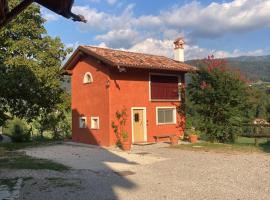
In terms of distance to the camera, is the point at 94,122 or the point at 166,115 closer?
the point at 94,122

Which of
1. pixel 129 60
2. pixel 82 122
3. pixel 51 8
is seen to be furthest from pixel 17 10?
pixel 82 122

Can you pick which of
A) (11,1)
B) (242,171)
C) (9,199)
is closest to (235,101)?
(242,171)

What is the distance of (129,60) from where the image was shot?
2269 cm

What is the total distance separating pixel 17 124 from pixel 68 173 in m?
23.7

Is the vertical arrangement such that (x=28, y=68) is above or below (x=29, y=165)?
above

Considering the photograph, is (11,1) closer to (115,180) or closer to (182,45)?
(182,45)

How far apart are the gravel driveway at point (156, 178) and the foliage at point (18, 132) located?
16.2 m

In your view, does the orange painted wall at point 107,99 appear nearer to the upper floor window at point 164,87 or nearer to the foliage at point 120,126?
the foliage at point 120,126

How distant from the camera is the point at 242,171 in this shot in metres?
12.0

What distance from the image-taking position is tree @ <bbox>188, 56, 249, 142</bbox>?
2200cm

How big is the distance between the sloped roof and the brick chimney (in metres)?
0.80

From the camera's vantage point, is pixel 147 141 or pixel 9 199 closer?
pixel 9 199

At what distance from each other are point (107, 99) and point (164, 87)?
4163 millimetres

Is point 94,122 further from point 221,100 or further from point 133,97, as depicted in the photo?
point 221,100
